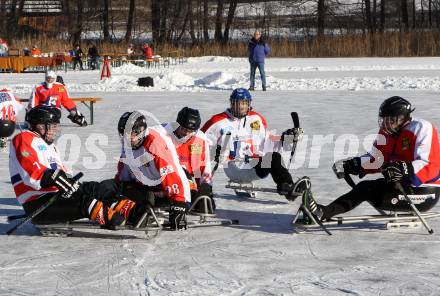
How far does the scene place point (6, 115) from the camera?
11703mm

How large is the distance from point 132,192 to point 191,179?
0.58 m

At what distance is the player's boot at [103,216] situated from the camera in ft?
18.8

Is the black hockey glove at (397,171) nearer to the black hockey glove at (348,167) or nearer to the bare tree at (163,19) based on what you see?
the black hockey glove at (348,167)

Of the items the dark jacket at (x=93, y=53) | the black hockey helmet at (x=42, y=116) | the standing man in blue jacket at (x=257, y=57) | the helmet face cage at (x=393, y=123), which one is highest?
the dark jacket at (x=93, y=53)

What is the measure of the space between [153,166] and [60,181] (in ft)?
2.98

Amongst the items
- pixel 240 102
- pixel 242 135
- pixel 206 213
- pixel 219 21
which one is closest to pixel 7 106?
pixel 242 135

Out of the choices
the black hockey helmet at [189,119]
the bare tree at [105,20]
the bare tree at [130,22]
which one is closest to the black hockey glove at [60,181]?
the black hockey helmet at [189,119]

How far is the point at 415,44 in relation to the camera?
33.6 meters

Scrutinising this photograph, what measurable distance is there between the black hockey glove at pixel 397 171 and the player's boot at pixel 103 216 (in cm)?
200

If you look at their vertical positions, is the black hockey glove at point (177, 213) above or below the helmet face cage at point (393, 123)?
below

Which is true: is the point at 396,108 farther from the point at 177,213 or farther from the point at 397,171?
the point at 177,213

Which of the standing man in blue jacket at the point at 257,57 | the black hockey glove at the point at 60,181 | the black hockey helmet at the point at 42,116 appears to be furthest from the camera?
the standing man in blue jacket at the point at 257,57

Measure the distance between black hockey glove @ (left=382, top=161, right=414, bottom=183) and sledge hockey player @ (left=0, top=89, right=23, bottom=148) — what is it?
23.8 feet

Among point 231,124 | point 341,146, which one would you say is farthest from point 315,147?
point 231,124
